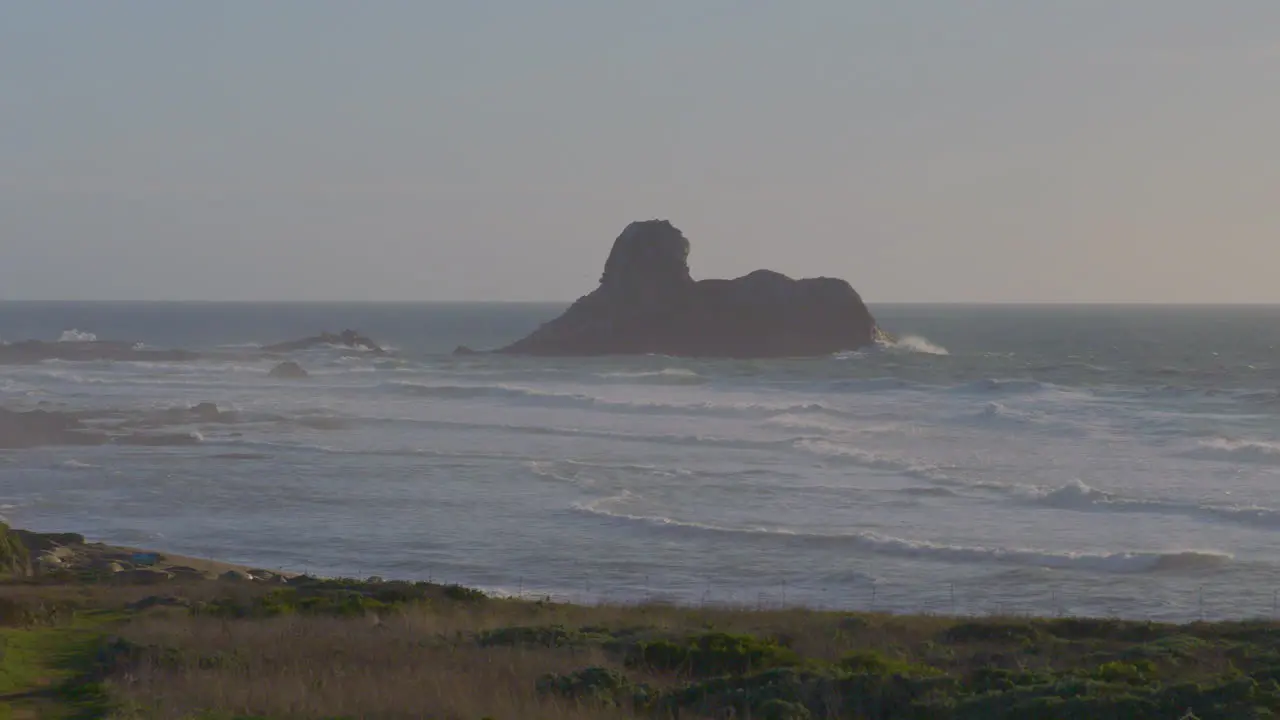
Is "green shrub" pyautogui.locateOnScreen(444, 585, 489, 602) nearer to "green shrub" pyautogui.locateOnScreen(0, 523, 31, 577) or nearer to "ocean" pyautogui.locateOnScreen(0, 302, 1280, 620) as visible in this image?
"ocean" pyautogui.locateOnScreen(0, 302, 1280, 620)

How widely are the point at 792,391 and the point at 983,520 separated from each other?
1456 inches

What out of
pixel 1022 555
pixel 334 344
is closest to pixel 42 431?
pixel 1022 555

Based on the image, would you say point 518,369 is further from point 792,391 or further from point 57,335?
point 57,335

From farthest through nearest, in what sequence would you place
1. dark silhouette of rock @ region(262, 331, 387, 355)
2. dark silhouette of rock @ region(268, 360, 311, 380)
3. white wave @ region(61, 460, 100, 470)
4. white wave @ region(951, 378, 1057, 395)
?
dark silhouette of rock @ region(262, 331, 387, 355), dark silhouette of rock @ region(268, 360, 311, 380), white wave @ region(951, 378, 1057, 395), white wave @ region(61, 460, 100, 470)

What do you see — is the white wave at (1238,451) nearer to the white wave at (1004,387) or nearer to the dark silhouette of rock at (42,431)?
the white wave at (1004,387)

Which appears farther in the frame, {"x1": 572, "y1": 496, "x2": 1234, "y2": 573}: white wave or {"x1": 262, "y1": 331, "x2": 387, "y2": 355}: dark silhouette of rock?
{"x1": 262, "y1": 331, "x2": 387, "y2": 355}: dark silhouette of rock

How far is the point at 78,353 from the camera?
91.9 meters

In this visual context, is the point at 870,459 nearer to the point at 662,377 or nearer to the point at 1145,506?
the point at 1145,506

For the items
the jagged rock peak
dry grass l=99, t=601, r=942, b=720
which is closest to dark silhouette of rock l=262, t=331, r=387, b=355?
the jagged rock peak

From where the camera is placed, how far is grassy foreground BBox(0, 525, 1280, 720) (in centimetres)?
855

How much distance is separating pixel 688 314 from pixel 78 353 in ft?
143

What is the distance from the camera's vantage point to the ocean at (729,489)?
22.2m

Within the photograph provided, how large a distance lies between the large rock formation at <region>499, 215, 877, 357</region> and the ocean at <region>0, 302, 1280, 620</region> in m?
29.7

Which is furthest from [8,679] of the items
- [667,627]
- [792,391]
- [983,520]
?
[792,391]
